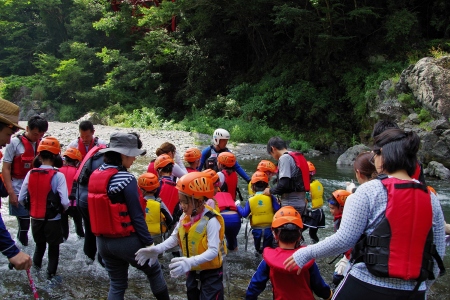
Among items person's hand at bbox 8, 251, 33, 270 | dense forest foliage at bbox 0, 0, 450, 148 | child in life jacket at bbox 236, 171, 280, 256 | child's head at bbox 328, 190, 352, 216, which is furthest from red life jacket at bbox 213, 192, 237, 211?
dense forest foliage at bbox 0, 0, 450, 148

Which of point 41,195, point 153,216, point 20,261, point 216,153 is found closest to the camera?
point 20,261

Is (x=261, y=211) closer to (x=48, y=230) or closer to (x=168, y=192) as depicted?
(x=168, y=192)

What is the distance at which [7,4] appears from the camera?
35656mm

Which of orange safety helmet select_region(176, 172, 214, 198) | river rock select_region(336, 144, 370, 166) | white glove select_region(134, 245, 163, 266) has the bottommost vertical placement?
river rock select_region(336, 144, 370, 166)

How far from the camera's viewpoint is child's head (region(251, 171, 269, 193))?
5.50m

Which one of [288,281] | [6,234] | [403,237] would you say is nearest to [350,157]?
[288,281]

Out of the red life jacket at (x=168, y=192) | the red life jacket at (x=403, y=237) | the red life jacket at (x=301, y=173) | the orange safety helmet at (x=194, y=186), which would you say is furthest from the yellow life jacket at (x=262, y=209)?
the red life jacket at (x=403, y=237)

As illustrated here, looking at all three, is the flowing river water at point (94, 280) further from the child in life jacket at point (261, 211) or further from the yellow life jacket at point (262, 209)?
the yellow life jacket at point (262, 209)

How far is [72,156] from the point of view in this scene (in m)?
5.71

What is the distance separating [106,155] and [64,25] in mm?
38896

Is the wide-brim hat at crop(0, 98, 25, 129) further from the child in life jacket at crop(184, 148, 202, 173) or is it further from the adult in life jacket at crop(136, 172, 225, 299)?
the child in life jacket at crop(184, 148, 202, 173)

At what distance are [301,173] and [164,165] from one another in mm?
1850

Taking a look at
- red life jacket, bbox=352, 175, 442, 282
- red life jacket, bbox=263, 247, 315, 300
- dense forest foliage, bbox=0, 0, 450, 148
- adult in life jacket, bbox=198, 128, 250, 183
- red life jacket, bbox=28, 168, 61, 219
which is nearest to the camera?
red life jacket, bbox=352, 175, 442, 282

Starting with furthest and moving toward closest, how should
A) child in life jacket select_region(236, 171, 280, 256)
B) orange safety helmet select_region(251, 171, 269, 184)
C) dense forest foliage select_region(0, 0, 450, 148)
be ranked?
dense forest foliage select_region(0, 0, 450, 148)
orange safety helmet select_region(251, 171, 269, 184)
child in life jacket select_region(236, 171, 280, 256)
